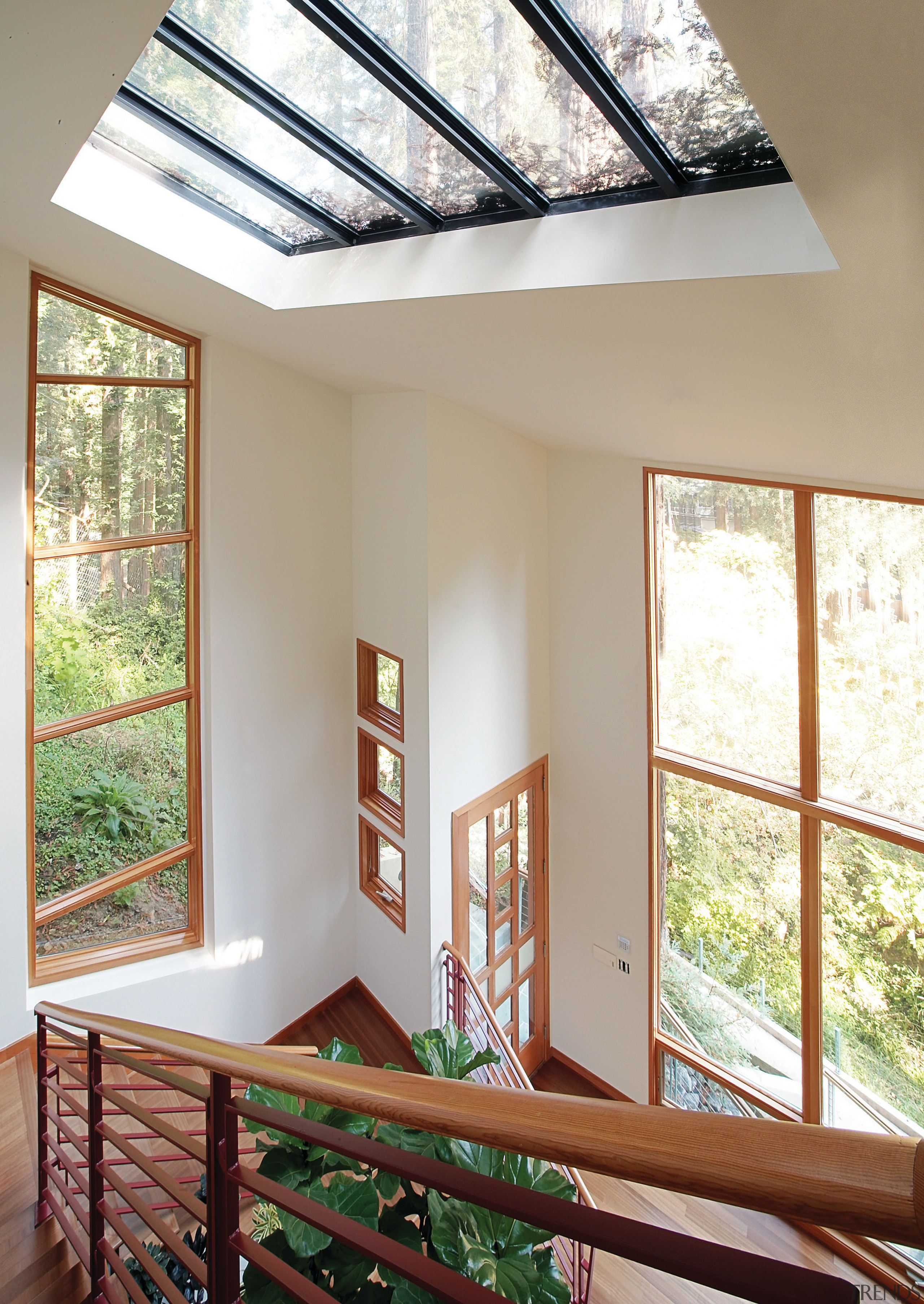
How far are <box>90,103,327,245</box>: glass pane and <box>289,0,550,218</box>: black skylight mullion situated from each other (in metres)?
1.05

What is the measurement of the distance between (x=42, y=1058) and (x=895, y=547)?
465 centimetres

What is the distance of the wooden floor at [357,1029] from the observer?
Result: 5.65m

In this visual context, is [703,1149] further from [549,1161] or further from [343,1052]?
[343,1052]

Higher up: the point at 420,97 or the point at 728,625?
the point at 420,97

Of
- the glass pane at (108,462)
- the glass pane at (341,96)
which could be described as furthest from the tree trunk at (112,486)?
the glass pane at (341,96)

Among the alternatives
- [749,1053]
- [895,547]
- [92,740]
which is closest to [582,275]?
[895,547]

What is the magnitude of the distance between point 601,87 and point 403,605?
3.49 meters


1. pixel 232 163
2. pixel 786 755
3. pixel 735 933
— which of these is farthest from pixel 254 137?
pixel 735 933

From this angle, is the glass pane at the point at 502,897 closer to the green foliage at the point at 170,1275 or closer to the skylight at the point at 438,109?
the green foliage at the point at 170,1275

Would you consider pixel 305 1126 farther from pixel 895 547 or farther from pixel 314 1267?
pixel 895 547

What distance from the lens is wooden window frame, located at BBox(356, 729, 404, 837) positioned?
596 centimetres

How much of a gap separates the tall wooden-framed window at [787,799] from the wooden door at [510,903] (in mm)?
1033

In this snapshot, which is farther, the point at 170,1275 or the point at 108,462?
the point at 108,462

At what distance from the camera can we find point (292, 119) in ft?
9.93
